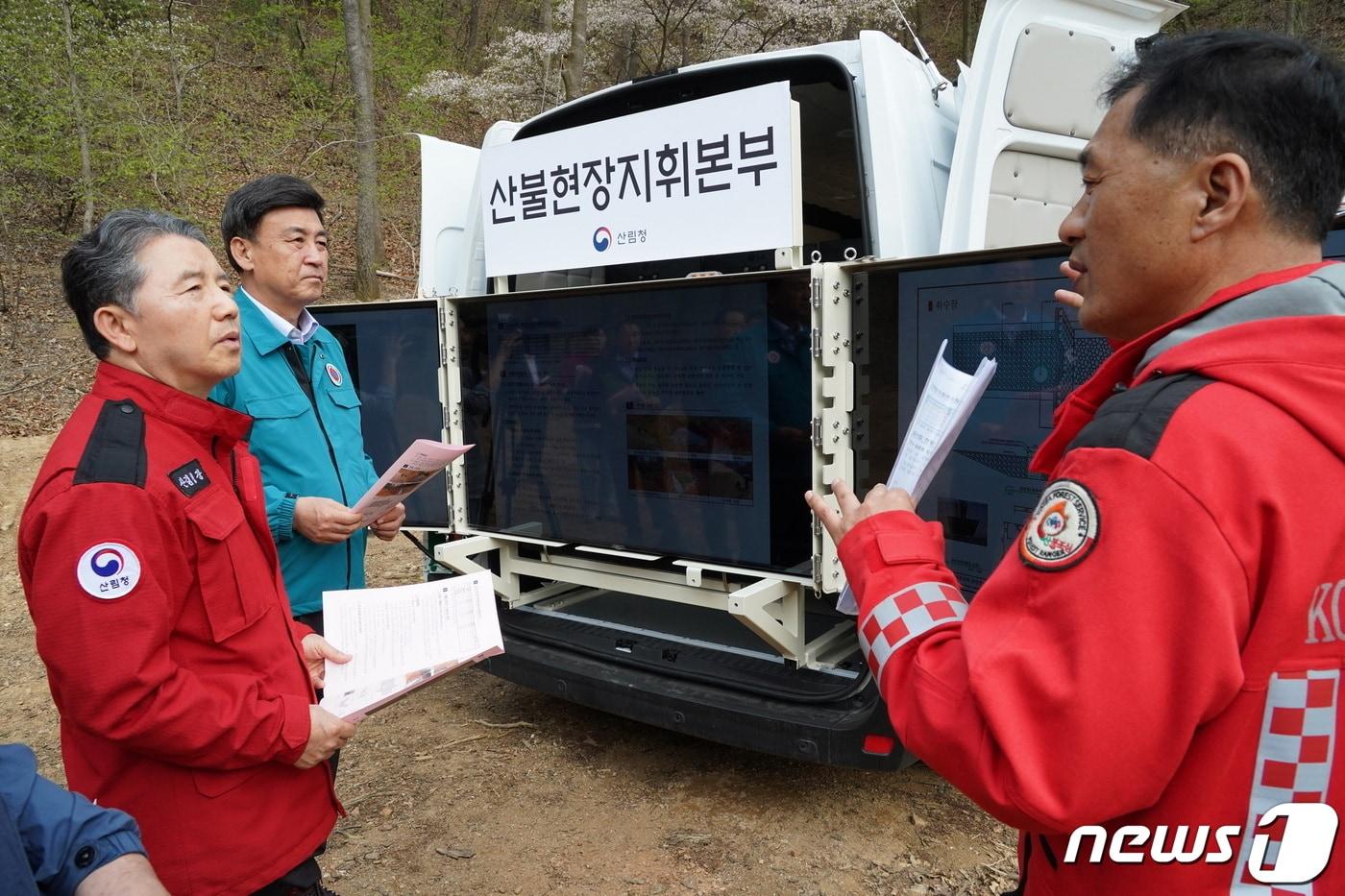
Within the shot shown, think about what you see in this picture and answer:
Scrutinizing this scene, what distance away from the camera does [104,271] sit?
1670 millimetres

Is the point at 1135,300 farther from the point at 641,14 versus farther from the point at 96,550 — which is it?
the point at 641,14

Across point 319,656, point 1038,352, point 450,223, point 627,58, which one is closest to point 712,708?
point 319,656

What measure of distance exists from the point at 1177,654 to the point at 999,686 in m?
0.17

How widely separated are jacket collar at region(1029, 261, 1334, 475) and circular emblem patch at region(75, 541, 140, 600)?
4.58ft

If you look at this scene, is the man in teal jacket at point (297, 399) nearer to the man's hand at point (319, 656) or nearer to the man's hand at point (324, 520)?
the man's hand at point (324, 520)

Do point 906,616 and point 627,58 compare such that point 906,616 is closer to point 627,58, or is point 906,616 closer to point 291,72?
point 627,58

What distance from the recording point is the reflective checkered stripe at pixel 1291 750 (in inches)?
35.4

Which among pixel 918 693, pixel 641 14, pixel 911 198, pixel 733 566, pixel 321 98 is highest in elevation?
pixel 641 14

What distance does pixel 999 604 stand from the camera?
995 millimetres

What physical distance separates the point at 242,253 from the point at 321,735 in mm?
1695

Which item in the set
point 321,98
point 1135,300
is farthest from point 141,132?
point 1135,300

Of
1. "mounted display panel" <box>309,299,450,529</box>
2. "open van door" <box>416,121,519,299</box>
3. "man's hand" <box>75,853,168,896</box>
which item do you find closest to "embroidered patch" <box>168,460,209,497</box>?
"man's hand" <box>75,853,168,896</box>

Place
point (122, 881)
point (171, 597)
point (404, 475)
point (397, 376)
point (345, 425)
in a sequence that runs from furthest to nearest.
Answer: point (397, 376), point (345, 425), point (404, 475), point (171, 597), point (122, 881)

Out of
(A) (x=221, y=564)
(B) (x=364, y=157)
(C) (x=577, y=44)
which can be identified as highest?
(C) (x=577, y=44)
